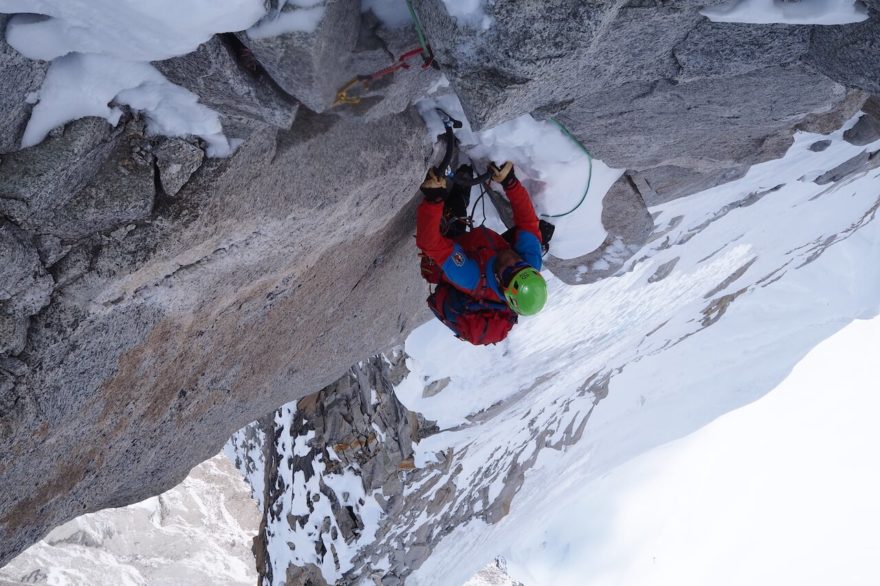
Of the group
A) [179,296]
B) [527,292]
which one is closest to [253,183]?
[179,296]

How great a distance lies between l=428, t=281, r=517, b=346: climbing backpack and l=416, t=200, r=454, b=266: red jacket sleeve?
0.90 feet

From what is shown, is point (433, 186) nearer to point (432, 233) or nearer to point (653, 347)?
point (432, 233)

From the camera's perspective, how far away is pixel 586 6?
5.12 feet

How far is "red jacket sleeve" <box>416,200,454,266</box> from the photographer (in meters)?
2.90

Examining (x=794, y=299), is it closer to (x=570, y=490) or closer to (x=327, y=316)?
(x=570, y=490)

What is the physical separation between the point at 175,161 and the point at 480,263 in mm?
1589

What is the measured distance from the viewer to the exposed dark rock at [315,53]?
163 centimetres

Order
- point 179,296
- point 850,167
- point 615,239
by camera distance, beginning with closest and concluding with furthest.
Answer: point 179,296 → point 615,239 → point 850,167

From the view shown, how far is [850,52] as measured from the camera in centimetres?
183

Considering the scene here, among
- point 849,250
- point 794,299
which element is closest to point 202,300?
point 794,299

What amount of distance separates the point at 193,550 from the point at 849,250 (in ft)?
30.5

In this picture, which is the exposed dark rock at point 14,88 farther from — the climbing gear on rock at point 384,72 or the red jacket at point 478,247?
the red jacket at point 478,247

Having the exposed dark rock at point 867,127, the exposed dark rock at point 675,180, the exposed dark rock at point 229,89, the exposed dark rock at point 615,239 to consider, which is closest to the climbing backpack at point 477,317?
the exposed dark rock at point 615,239

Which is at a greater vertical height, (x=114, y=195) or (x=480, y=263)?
(x=114, y=195)
